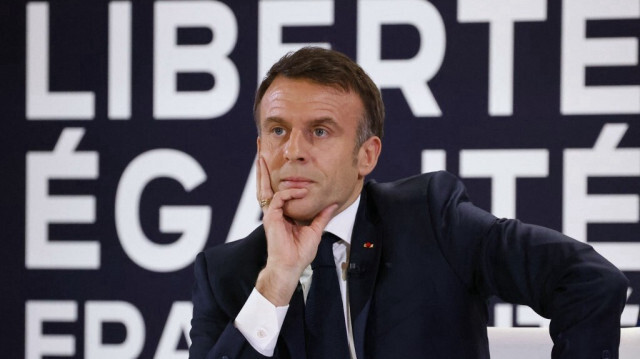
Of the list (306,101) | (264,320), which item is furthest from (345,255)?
(306,101)

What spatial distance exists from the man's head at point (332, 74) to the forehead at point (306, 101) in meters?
0.02

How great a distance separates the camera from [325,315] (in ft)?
5.54

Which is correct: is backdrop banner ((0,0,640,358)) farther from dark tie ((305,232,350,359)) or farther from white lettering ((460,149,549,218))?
dark tie ((305,232,350,359))

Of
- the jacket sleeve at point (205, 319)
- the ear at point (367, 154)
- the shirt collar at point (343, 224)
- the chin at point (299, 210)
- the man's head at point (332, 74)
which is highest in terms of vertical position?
the man's head at point (332, 74)

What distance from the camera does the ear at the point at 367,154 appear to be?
5.86 feet

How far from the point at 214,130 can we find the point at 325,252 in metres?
2.14

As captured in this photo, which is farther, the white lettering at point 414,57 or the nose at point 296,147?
the white lettering at point 414,57

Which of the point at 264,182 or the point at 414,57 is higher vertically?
the point at 414,57

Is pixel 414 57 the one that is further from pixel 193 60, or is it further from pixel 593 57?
pixel 193 60

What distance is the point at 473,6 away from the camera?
12.0 feet

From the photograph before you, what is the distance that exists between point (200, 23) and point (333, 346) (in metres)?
2.52

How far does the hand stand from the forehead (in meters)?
0.14

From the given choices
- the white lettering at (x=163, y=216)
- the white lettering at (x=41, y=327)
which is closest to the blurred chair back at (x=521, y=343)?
the white lettering at (x=163, y=216)

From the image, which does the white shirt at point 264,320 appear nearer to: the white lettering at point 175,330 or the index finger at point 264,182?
the index finger at point 264,182
